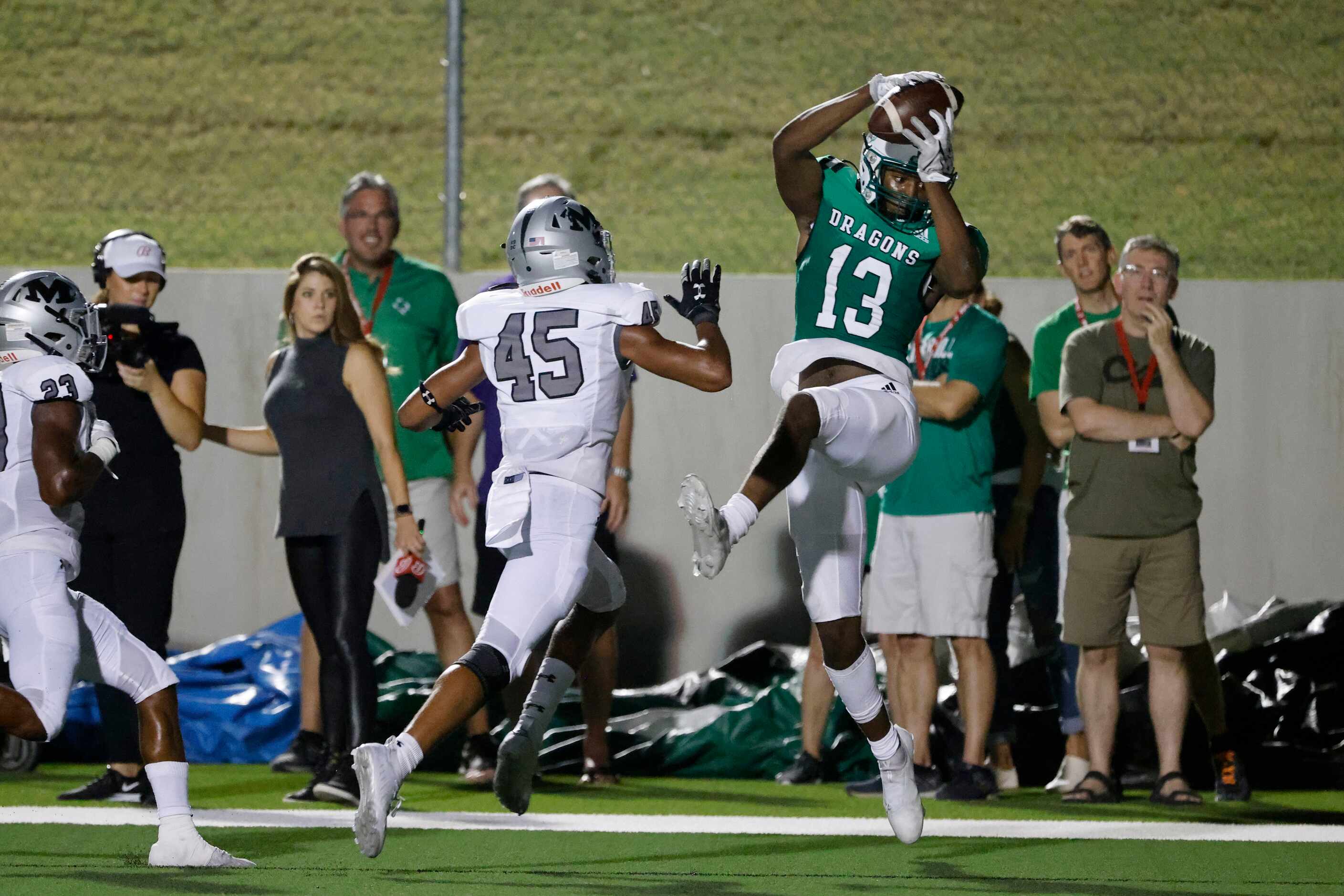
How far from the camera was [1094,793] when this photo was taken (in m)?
6.73

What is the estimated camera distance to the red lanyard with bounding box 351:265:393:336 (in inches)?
301

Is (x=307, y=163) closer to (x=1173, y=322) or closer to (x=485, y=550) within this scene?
(x=485, y=550)

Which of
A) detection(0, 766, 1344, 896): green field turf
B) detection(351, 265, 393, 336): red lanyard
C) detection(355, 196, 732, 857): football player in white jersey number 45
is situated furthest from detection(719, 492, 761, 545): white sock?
detection(351, 265, 393, 336): red lanyard

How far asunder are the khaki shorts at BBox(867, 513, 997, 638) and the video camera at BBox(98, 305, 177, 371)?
2979 millimetres

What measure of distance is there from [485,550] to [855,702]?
7.96 ft

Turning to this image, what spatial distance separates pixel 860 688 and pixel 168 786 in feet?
6.87

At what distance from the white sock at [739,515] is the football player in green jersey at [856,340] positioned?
37cm

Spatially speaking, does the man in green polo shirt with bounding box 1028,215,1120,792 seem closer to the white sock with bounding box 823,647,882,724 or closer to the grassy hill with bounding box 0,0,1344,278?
the white sock with bounding box 823,647,882,724

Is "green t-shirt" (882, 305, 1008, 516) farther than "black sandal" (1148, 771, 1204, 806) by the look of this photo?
Yes

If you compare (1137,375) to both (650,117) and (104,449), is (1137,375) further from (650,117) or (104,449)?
(650,117)

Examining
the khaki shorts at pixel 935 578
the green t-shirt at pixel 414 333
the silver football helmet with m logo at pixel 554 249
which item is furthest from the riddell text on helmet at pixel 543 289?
the green t-shirt at pixel 414 333

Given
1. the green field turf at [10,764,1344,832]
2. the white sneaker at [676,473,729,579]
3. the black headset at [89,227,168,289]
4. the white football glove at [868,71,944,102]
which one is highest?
the white football glove at [868,71,944,102]

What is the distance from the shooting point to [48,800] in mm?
6508

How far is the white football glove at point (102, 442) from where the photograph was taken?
16.7 feet
